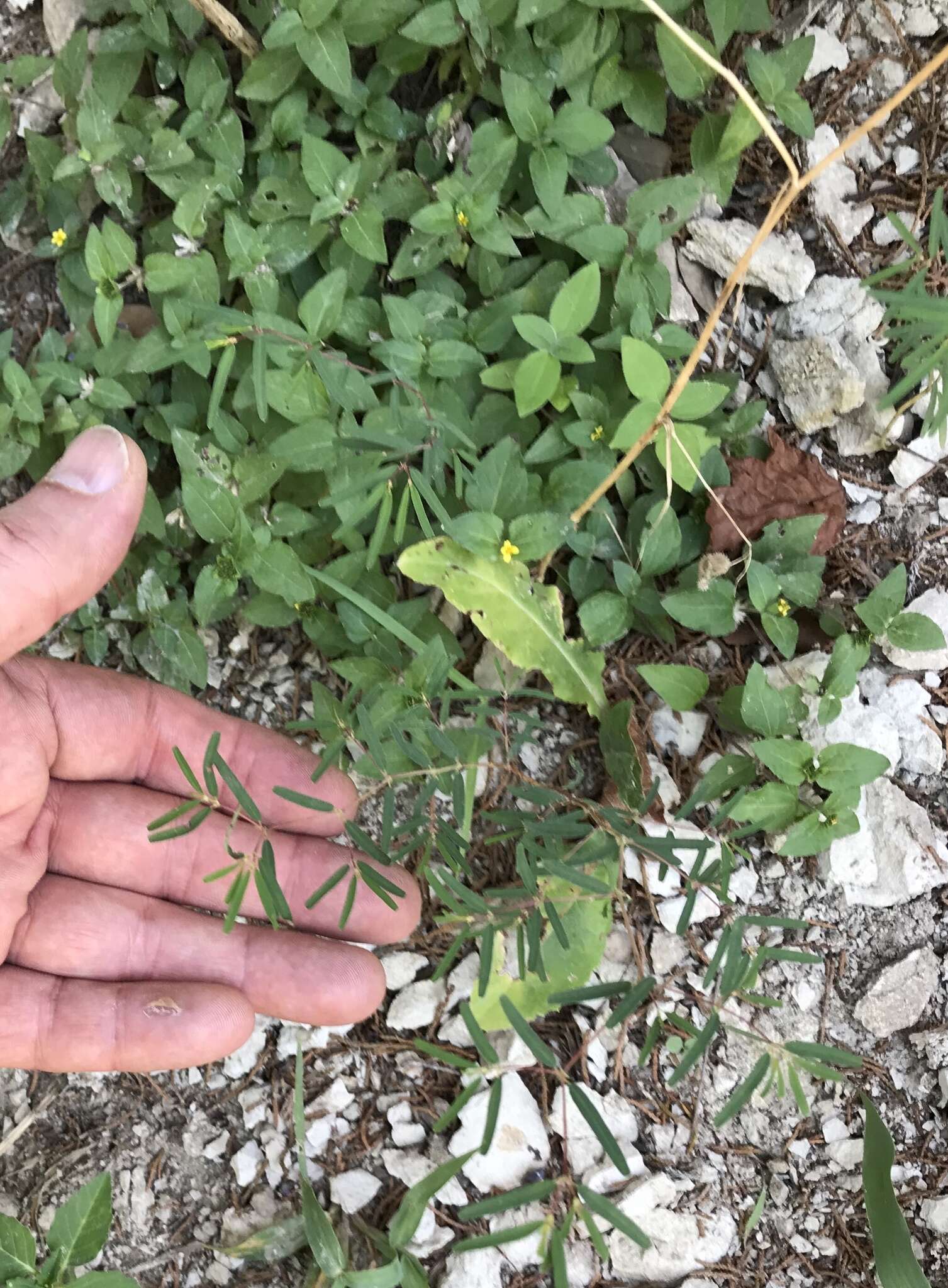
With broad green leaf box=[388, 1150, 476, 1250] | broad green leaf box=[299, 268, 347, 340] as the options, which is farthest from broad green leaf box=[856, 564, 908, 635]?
broad green leaf box=[388, 1150, 476, 1250]

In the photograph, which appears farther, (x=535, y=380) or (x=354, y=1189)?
(x=354, y=1189)

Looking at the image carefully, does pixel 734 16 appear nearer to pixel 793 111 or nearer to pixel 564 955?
pixel 793 111

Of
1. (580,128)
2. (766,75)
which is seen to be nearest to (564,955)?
(580,128)

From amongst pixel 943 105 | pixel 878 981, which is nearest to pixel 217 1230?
pixel 878 981

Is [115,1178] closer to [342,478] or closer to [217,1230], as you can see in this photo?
[217,1230]

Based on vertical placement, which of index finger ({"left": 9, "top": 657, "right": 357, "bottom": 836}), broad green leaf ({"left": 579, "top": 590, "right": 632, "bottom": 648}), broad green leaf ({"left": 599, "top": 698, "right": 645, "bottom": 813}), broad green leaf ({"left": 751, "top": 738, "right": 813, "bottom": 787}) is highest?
broad green leaf ({"left": 751, "top": 738, "right": 813, "bottom": 787})

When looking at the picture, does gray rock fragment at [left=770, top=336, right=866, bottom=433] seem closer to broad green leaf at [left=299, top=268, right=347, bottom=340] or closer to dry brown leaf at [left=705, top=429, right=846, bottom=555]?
dry brown leaf at [left=705, top=429, right=846, bottom=555]

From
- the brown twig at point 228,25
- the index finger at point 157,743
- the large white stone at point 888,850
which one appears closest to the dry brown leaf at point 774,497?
the large white stone at point 888,850
